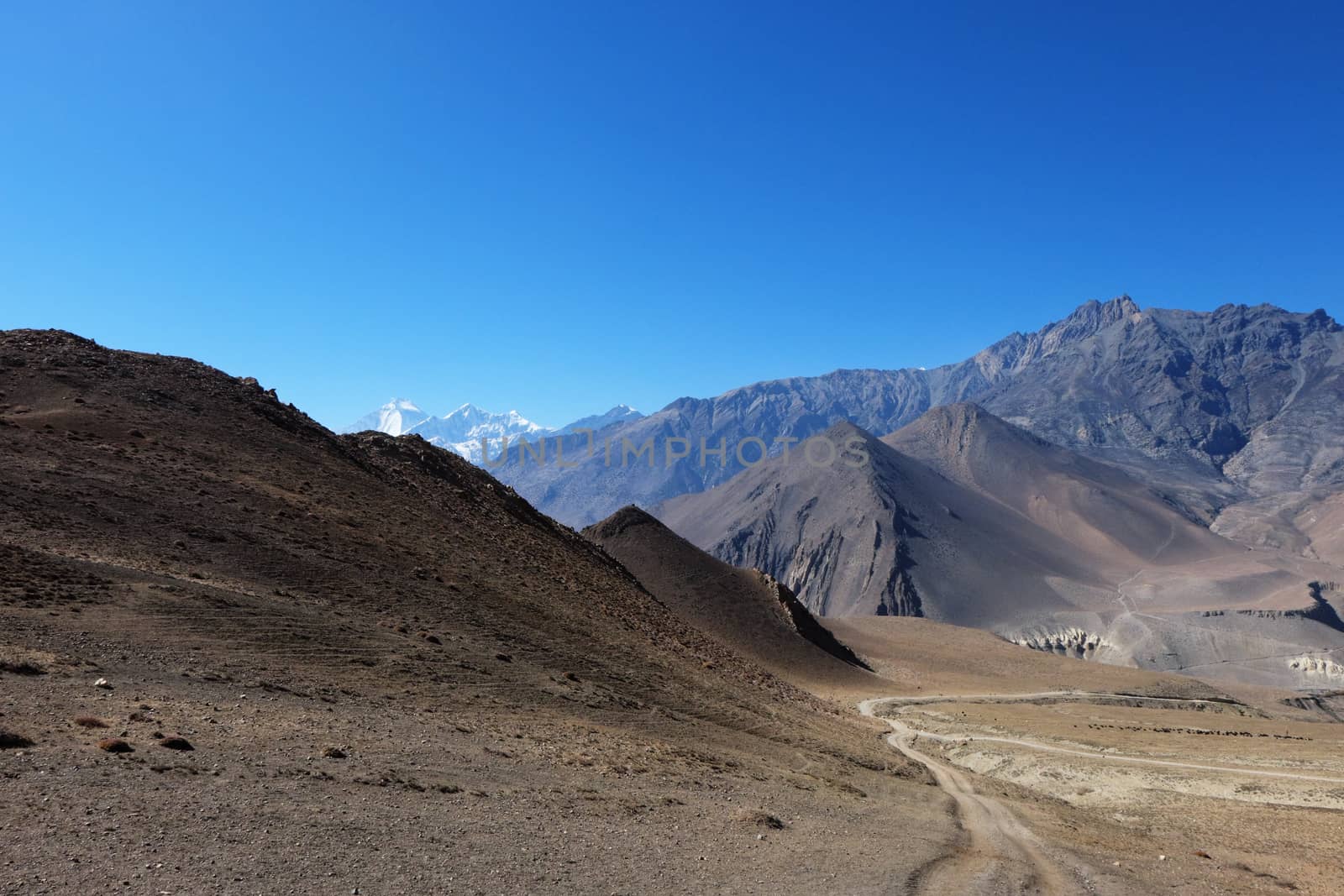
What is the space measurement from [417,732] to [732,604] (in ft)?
184

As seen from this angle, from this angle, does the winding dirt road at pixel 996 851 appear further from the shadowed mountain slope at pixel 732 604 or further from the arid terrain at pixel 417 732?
the shadowed mountain slope at pixel 732 604

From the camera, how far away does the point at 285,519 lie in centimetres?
3084

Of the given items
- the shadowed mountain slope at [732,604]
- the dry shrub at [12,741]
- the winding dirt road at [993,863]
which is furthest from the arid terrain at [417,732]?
the shadowed mountain slope at [732,604]

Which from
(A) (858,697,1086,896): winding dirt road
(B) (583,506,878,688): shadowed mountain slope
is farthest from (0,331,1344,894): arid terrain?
(B) (583,506,878,688): shadowed mountain slope

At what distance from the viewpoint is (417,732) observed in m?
18.4

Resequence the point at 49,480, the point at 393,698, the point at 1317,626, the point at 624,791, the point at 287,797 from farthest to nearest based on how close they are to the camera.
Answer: the point at 1317,626, the point at 49,480, the point at 393,698, the point at 624,791, the point at 287,797

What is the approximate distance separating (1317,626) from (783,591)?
163341 mm

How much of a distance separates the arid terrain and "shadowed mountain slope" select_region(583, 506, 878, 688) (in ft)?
52.8

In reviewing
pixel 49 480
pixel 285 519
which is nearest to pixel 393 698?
pixel 285 519

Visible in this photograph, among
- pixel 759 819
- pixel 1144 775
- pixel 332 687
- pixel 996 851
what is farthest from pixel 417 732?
pixel 1144 775

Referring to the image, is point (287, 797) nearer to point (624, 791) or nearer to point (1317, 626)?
point (624, 791)

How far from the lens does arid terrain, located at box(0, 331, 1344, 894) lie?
12.5 meters

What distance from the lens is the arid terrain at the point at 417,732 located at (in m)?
12.5

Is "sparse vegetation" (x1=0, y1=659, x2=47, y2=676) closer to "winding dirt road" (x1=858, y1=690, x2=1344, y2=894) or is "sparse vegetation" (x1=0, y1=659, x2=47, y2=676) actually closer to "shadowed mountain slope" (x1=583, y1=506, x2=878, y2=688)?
"winding dirt road" (x1=858, y1=690, x2=1344, y2=894)
